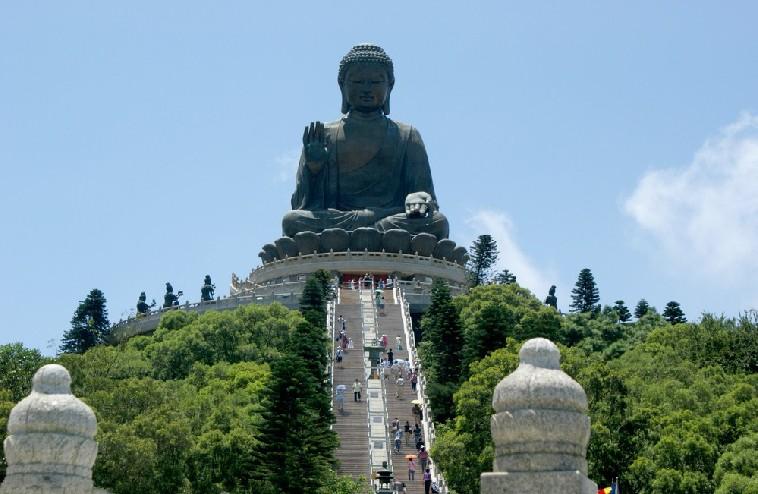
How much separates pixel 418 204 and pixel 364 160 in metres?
3.21

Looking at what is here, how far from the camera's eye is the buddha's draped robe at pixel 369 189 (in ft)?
177

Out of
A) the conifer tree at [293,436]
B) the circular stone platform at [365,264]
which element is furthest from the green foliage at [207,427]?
the circular stone platform at [365,264]

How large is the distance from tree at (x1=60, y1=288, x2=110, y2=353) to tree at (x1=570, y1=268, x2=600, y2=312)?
19.6 m

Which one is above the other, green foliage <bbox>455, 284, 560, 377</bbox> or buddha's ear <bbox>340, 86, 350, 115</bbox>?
buddha's ear <bbox>340, 86, 350, 115</bbox>

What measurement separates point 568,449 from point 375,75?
45.2 meters

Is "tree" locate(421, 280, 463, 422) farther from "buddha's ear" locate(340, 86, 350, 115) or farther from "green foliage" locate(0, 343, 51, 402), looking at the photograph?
"buddha's ear" locate(340, 86, 350, 115)

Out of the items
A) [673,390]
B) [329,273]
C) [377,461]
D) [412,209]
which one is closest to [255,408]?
[377,461]

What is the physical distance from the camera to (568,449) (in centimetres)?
1115

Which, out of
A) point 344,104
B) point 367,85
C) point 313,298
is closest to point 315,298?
point 313,298

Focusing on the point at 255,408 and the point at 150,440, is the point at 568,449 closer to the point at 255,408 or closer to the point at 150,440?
the point at 150,440

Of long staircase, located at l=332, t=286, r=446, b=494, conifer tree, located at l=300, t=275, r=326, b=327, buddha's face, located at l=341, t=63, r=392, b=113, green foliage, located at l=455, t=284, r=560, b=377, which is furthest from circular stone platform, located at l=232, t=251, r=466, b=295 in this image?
buddha's face, located at l=341, t=63, r=392, b=113

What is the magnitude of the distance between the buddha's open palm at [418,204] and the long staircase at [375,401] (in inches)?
327

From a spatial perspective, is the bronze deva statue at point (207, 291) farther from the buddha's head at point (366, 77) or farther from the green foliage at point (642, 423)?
the green foliage at point (642, 423)

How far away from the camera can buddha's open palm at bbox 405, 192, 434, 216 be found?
53875mm
